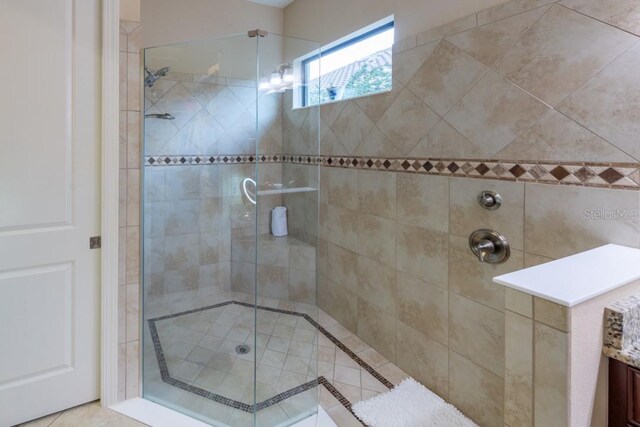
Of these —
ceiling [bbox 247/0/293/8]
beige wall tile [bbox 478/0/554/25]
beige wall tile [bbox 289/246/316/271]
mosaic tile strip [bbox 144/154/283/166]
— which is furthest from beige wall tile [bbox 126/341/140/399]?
ceiling [bbox 247/0/293/8]

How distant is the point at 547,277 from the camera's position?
37.8 inches

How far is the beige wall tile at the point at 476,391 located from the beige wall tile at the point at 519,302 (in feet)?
3.45

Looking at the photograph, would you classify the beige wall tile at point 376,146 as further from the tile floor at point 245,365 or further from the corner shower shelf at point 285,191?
the tile floor at point 245,365

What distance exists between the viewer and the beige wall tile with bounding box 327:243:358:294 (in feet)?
8.93

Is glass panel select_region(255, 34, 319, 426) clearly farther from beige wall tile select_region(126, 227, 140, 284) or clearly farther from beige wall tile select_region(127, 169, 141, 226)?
beige wall tile select_region(127, 169, 141, 226)

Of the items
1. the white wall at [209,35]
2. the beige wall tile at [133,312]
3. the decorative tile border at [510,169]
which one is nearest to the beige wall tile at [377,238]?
the decorative tile border at [510,169]

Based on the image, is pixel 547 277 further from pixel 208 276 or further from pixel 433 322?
pixel 208 276

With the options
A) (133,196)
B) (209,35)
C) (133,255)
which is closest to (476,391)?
(133,255)

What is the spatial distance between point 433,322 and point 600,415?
117 centimetres

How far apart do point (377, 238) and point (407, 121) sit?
818 mm

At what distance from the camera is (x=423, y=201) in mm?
2096

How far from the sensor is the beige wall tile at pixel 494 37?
1549mm

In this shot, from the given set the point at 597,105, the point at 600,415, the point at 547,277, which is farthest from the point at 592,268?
the point at 597,105

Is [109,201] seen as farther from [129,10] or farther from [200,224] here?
[200,224]
